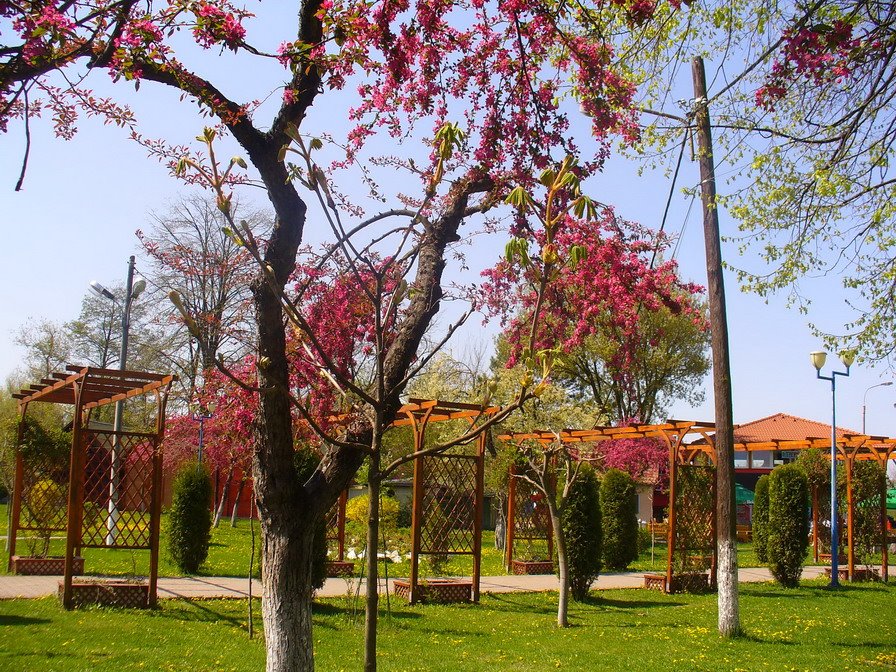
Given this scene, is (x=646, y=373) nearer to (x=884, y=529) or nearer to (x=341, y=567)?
(x=884, y=529)

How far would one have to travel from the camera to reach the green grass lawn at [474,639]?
707 centimetres

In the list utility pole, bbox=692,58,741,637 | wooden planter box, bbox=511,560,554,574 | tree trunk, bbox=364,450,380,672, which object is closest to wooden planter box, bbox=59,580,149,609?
utility pole, bbox=692,58,741,637

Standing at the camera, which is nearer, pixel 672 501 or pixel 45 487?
pixel 45 487

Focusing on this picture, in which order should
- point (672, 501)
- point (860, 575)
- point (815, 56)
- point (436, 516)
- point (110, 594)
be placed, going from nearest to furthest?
point (815, 56), point (110, 594), point (436, 516), point (672, 501), point (860, 575)

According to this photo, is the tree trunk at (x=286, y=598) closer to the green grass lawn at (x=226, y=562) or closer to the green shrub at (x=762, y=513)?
the green grass lawn at (x=226, y=562)

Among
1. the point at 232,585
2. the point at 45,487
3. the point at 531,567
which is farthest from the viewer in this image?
the point at 531,567

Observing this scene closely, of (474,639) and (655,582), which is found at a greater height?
(474,639)

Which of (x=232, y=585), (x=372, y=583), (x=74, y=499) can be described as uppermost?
(x=372, y=583)

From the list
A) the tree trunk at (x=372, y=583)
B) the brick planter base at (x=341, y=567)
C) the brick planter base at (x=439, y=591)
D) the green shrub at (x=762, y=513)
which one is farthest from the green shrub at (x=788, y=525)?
the tree trunk at (x=372, y=583)

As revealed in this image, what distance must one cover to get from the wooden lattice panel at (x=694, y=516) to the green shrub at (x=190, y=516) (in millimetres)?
7710

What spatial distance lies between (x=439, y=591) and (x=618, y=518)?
6.45 metres

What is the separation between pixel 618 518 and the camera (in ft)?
54.6

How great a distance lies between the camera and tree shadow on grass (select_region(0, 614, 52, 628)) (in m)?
7.95

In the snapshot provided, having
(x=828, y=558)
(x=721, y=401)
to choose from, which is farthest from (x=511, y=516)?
(x=828, y=558)
